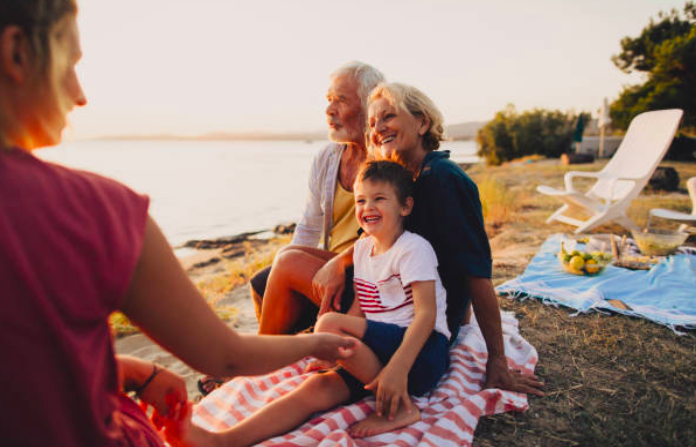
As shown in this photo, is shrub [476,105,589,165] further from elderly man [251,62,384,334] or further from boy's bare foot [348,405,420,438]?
boy's bare foot [348,405,420,438]

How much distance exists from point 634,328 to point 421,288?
6.55 feet

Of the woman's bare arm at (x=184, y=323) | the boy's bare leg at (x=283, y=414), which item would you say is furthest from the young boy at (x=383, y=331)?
the woman's bare arm at (x=184, y=323)

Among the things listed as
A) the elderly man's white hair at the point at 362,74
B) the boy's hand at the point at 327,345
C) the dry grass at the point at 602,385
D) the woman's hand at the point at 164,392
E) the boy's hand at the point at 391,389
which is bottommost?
the dry grass at the point at 602,385

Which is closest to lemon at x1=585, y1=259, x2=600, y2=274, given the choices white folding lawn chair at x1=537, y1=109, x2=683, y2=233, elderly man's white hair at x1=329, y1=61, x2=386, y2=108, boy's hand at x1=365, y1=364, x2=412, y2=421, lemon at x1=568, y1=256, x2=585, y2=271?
lemon at x1=568, y1=256, x2=585, y2=271

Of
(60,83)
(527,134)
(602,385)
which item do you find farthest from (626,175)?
(527,134)

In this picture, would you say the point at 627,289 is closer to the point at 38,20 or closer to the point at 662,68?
the point at 38,20

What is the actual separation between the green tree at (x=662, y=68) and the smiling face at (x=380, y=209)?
74.7 feet

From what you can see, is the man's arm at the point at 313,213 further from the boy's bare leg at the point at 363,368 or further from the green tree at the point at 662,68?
the green tree at the point at 662,68

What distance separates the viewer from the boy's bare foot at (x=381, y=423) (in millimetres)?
1935

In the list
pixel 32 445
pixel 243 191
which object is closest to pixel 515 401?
pixel 32 445

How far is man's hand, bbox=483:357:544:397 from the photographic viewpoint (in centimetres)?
231

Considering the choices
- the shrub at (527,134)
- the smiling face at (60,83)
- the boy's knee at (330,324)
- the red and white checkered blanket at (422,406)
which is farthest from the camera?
the shrub at (527,134)

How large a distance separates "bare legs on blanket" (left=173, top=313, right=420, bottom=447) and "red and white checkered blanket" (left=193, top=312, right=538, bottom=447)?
0.13 feet

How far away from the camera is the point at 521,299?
3.73 m
